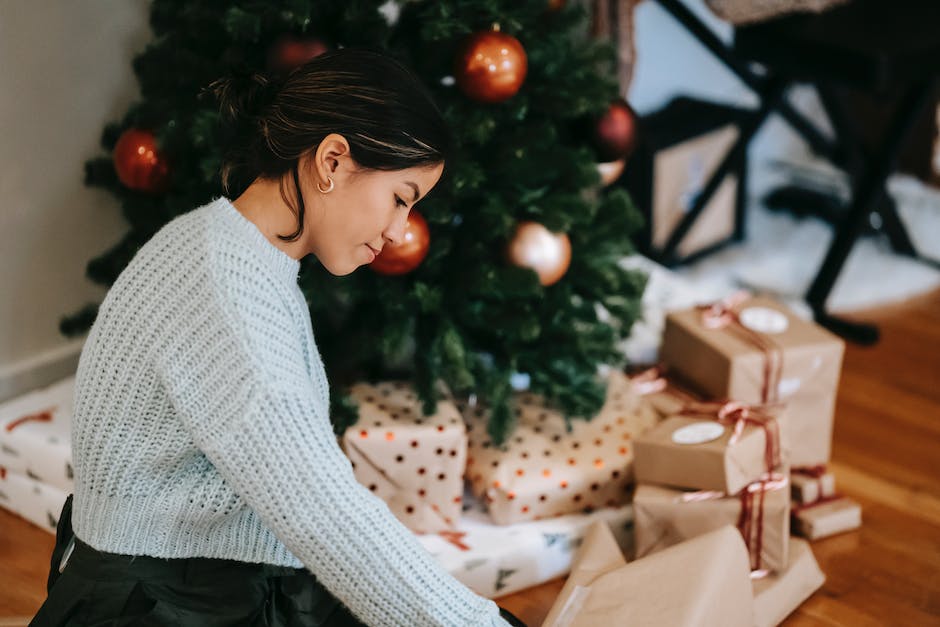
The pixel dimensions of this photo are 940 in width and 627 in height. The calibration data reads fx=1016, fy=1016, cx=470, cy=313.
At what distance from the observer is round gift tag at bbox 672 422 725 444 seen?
4.92 ft

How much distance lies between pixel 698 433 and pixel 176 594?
80 cm

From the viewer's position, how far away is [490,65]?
140 centimetres

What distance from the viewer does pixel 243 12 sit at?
1.40 m

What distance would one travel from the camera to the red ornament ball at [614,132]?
A: 63.0 inches

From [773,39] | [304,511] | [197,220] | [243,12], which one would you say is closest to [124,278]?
[197,220]

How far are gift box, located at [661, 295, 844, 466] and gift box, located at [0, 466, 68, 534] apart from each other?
3.52 feet

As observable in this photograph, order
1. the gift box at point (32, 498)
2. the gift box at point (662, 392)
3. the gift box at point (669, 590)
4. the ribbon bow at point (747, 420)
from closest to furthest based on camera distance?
the gift box at point (669, 590)
the ribbon bow at point (747, 420)
the gift box at point (32, 498)
the gift box at point (662, 392)

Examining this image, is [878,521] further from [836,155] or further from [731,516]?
[836,155]

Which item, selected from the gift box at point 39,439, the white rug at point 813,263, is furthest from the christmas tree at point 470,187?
the white rug at point 813,263

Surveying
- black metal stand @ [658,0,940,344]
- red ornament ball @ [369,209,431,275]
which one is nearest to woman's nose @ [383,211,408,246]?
red ornament ball @ [369,209,431,275]

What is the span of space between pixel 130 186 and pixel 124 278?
2.05 ft

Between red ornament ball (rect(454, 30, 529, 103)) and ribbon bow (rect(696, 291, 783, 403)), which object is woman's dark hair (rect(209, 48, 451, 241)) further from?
ribbon bow (rect(696, 291, 783, 403))

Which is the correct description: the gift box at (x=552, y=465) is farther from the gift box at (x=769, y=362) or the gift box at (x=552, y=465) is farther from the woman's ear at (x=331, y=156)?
the woman's ear at (x=331, y=156)

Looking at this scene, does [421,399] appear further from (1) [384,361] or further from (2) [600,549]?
(2) [600,549]
